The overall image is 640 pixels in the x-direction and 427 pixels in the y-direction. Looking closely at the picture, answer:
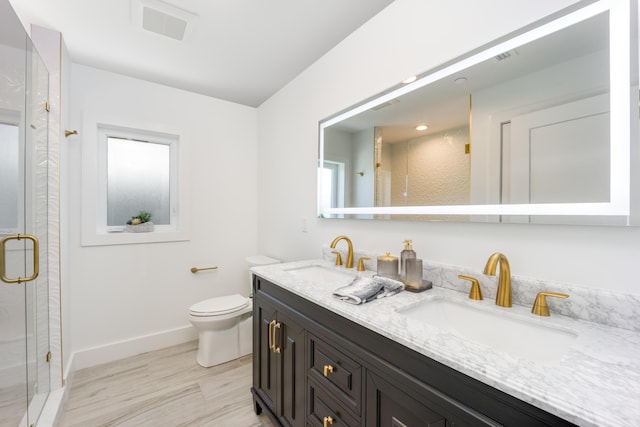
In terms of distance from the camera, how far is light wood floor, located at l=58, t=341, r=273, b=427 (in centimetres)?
163

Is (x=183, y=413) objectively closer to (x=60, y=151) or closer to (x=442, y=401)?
(x=442, y=401)

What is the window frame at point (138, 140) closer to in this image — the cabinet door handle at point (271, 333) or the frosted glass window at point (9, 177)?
the frosted glass window at point (9, 177)

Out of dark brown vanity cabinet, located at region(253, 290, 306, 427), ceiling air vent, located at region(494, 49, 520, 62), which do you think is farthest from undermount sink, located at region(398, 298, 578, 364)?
ceiling air vent, located at region(494, 49, 520, 62)

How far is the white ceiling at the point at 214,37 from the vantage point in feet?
5.18

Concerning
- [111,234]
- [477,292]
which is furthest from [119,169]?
[477,292]

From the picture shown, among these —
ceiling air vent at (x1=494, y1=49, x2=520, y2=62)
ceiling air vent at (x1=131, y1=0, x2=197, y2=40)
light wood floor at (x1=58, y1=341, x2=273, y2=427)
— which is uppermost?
ceiling air vent at (x1=131, y1=0, x2=197, y2=40)

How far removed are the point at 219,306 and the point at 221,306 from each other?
0.05 feet

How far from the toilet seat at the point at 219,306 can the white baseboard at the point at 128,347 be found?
0.59 meters

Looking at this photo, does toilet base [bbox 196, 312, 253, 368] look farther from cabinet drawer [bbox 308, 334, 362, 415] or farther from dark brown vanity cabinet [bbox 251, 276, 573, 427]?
cabinet drawer [bbox 308, 334, 362, 415]

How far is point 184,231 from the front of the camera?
2598mm

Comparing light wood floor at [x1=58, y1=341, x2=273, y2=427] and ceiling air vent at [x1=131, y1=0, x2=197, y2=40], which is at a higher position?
ceiling air vent at [x1=131, y1=0, x2=197, y2=40]

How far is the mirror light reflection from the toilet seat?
1465mm

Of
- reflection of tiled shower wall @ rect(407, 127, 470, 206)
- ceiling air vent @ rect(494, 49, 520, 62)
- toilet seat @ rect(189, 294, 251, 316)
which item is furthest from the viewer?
toilet seat @ rect(189, 294, 251, 316)

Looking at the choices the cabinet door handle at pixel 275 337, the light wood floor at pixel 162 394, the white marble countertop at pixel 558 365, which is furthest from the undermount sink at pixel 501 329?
the light wood floor at pixel 162 394
